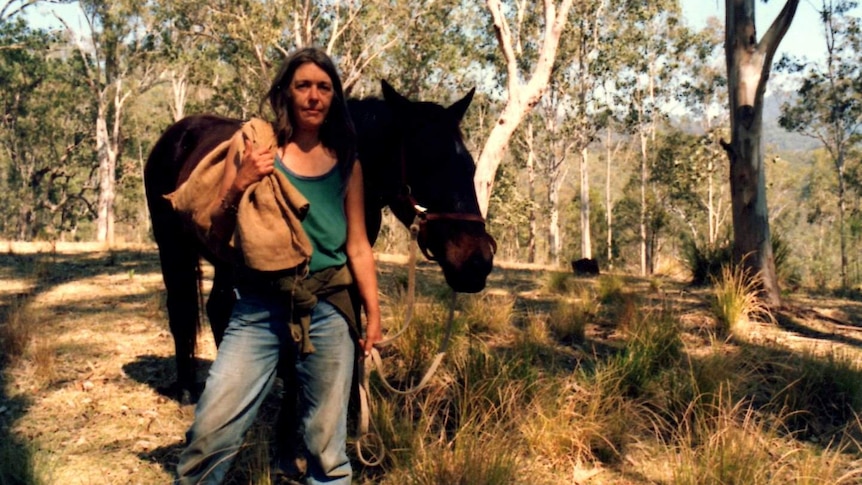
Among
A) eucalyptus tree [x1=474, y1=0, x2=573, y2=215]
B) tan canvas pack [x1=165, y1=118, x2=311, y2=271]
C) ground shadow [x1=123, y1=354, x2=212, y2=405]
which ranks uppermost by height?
eucalyptus tree [x1=474, y1=0, x2=573, y2=215]

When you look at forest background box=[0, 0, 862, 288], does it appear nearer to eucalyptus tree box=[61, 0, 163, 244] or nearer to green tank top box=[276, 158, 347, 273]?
eucalyptus tree box=[61, 0, 163, 244]

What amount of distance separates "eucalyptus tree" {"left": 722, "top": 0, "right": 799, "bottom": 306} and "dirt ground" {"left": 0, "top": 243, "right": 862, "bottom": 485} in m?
0.73

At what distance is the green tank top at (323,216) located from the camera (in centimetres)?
209

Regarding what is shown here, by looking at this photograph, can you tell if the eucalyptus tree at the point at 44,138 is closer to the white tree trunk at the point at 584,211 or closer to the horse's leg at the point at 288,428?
the white tree trunk at the point at 584,211

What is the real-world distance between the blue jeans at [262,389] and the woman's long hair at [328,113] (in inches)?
22.2

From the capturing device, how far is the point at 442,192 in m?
2.47

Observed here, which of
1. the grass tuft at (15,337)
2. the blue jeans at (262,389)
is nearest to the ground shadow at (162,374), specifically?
the grass tuft at (15,337)

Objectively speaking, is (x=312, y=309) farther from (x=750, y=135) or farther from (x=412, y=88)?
(x=412, y=88)

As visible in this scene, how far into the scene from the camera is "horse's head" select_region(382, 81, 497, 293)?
91.6 inches

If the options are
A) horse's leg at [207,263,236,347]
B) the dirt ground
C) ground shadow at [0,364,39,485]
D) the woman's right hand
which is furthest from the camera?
the dirt ground

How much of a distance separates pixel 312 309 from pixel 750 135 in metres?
6.39

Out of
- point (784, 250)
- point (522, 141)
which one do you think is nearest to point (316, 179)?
point (784, 250)

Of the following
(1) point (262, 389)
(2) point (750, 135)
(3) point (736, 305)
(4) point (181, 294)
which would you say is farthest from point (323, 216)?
(2) point (750, 135)

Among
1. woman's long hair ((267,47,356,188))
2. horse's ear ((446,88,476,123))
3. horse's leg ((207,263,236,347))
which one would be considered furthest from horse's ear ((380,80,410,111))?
horse's leg ((207,263,236,347))
